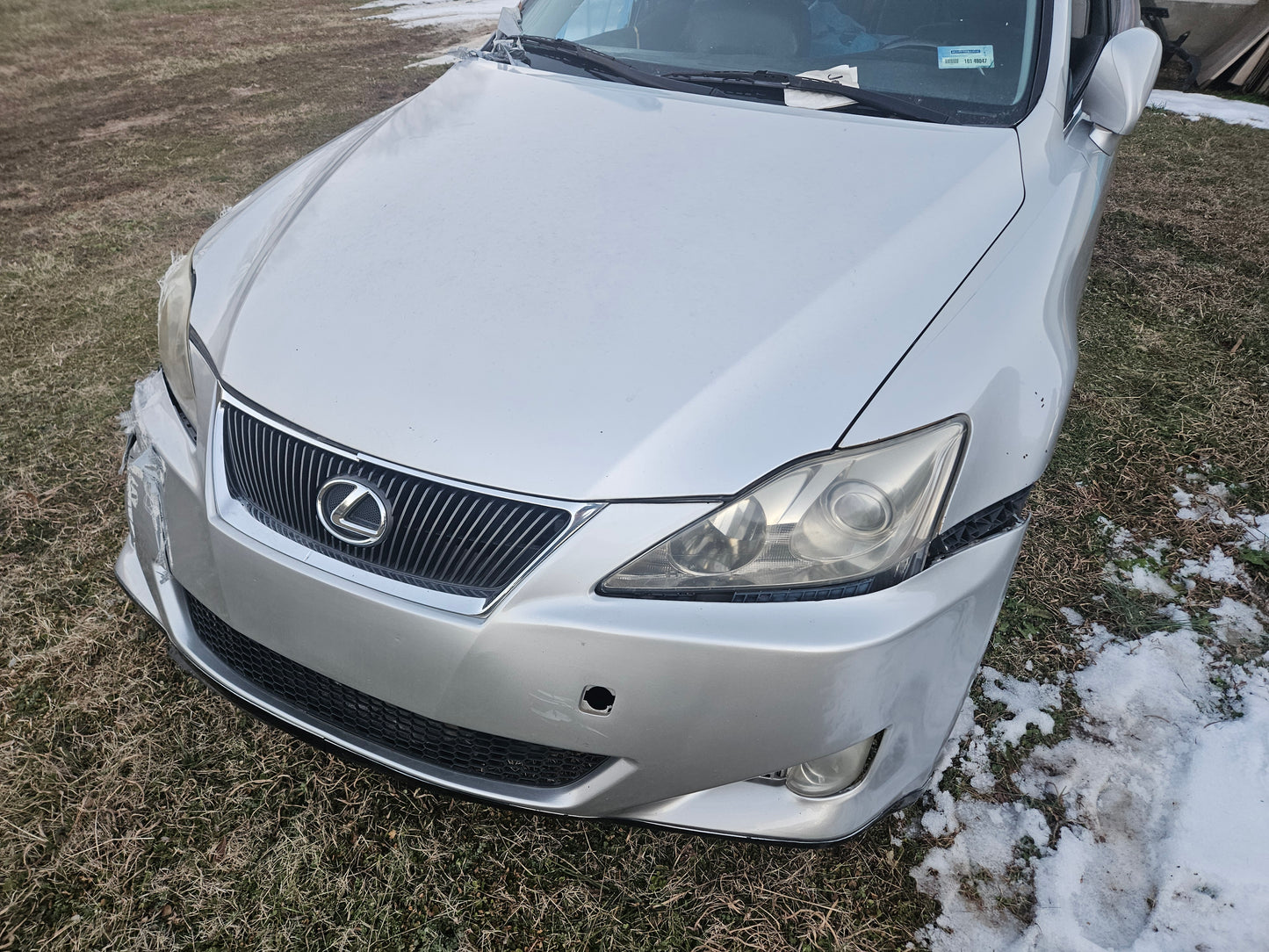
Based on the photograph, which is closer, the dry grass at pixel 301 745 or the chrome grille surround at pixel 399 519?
the chrome grille surround at pixel 399 519

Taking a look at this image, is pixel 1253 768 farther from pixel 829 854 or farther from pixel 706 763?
pixel 706 763

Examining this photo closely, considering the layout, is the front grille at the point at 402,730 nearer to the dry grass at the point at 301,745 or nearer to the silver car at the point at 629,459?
the silver car at the point at 629,459

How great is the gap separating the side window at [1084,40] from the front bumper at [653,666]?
1438 mm

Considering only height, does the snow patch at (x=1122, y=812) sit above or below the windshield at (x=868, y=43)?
below

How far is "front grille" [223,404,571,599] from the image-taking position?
1.19 meters

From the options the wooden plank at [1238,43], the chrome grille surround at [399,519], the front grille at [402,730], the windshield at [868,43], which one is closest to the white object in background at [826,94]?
the windshield at [868,43]

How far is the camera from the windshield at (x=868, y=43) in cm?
193

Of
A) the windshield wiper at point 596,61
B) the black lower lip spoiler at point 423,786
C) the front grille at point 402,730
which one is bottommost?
the black lower lip spoiler at point 423,786

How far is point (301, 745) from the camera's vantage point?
1.76m

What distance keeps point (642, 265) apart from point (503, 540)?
57 centimetres

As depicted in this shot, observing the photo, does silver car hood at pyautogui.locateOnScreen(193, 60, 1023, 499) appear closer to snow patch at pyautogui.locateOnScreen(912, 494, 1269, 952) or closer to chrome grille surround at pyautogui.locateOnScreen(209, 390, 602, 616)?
chrome grille surround at pyautogui.locateOnScreen(209, 390, 602, 616)

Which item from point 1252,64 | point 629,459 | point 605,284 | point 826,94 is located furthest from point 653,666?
point 1252,64

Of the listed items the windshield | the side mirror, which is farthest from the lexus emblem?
the side mirror

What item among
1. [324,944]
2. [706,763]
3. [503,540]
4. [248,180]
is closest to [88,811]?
[324,944]
